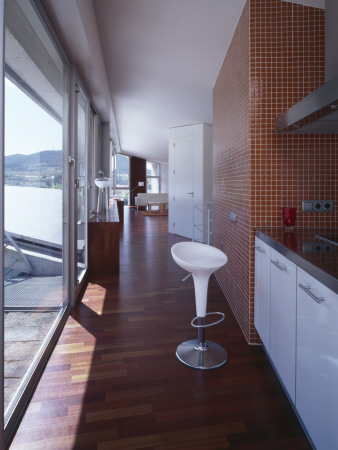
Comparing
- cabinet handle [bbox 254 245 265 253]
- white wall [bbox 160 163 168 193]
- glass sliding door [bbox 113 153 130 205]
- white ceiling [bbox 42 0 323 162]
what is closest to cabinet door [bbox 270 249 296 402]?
cabinet handle [bbox 254 245 265 253]

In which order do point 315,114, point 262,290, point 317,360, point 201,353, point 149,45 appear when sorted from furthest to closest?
point 149,45
point 201,353
point 262,290
point 315,114
point 317,360

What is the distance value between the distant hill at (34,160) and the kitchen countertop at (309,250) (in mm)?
1375

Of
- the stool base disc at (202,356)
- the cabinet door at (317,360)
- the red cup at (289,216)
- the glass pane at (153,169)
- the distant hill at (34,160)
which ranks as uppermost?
the glass pane at (153,169)

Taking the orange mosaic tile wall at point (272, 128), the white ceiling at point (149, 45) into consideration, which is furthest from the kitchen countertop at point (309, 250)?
the white ceiling at point (149, 45)

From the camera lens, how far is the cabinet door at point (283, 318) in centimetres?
162

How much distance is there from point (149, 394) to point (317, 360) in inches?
40.6

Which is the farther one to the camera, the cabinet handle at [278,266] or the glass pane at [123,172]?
the glass pane at [123,172]

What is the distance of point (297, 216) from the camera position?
2.50 m

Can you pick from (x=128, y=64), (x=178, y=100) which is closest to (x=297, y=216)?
(x=128, y=64)

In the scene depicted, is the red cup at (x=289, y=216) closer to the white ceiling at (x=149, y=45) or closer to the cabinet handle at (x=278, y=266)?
the cabinet handle at (x=278, y=266)

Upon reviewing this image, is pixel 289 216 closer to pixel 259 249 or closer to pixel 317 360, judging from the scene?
pixel 259 249

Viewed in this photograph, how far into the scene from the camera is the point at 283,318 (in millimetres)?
1765

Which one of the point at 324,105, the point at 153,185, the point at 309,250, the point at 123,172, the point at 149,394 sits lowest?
the point at 149,394

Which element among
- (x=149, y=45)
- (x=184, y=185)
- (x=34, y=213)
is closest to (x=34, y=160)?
(x=34, y=213)
